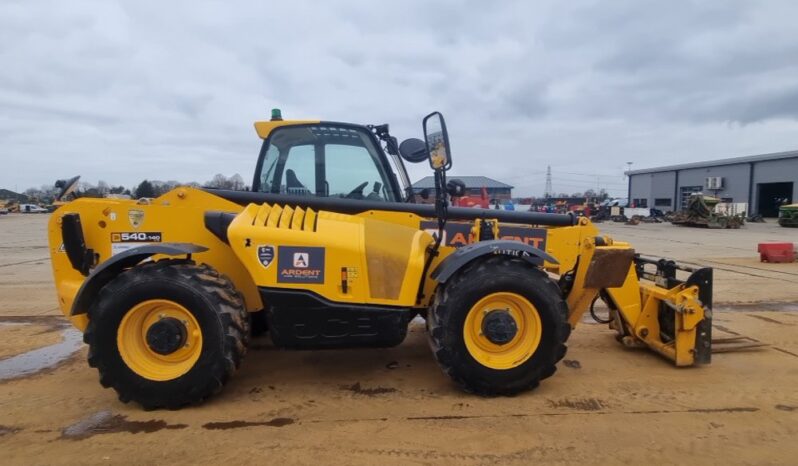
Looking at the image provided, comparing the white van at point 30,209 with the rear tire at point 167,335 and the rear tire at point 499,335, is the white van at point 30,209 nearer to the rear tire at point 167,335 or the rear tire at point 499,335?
the rear tire at point 167,335

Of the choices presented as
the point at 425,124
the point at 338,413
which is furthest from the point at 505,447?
the point at 425,124

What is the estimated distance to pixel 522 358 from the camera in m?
3.79

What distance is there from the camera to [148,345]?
11.9 ft

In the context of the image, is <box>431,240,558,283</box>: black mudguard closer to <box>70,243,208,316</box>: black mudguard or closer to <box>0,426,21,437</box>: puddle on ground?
<box>70,243,208,316</box>: black mudguard

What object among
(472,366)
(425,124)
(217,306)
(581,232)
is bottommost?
(472,366)

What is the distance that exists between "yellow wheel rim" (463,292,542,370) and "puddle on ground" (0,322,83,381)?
386cm

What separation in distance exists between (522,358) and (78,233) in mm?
3500

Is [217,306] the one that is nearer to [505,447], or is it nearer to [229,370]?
[229,370]

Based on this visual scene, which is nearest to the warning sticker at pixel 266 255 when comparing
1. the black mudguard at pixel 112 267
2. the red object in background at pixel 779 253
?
the black mudguard at pixel 112 267

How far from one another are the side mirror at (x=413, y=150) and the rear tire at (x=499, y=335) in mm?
1111

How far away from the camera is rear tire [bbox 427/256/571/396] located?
3.70 meters

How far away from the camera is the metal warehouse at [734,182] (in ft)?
148

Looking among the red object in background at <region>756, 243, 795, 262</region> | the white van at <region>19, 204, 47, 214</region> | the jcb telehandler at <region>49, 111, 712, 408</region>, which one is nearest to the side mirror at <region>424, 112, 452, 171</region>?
the jcb telehandler at <region>49, 111, 712, 408</region>

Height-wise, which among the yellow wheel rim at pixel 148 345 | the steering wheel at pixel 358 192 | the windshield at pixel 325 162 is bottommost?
the yellow wheel rim at pixel 148 345
